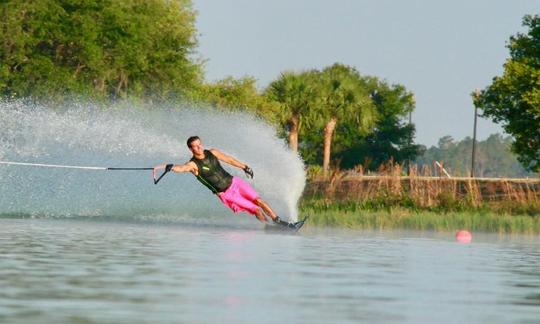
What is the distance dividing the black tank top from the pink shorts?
104 mm

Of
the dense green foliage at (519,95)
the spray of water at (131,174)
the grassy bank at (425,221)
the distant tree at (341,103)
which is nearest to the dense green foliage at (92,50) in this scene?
the dense green foliage at (519,95)

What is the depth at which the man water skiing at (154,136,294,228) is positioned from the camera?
2611 cm

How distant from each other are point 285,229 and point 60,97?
3497 centimetres

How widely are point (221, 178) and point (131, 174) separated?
10231mm

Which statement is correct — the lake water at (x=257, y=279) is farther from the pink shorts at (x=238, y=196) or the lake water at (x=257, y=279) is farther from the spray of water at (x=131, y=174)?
the spray of water at (x=131, y=174)

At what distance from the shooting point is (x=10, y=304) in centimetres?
1197

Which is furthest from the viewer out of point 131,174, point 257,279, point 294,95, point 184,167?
point 294,95

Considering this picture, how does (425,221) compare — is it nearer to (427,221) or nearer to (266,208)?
(427,221)

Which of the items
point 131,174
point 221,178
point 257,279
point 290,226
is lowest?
point 257,279

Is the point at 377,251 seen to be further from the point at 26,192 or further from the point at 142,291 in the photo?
the point at 26,192

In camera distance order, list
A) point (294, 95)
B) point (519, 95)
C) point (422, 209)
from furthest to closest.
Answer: point (294, 95) → point (519, 95) → point (422, 209)

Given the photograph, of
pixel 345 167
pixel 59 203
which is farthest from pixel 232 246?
pixel 345 167

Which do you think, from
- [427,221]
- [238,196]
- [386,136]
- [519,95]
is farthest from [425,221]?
[386,136]

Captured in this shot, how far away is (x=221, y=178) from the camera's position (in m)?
26.6
